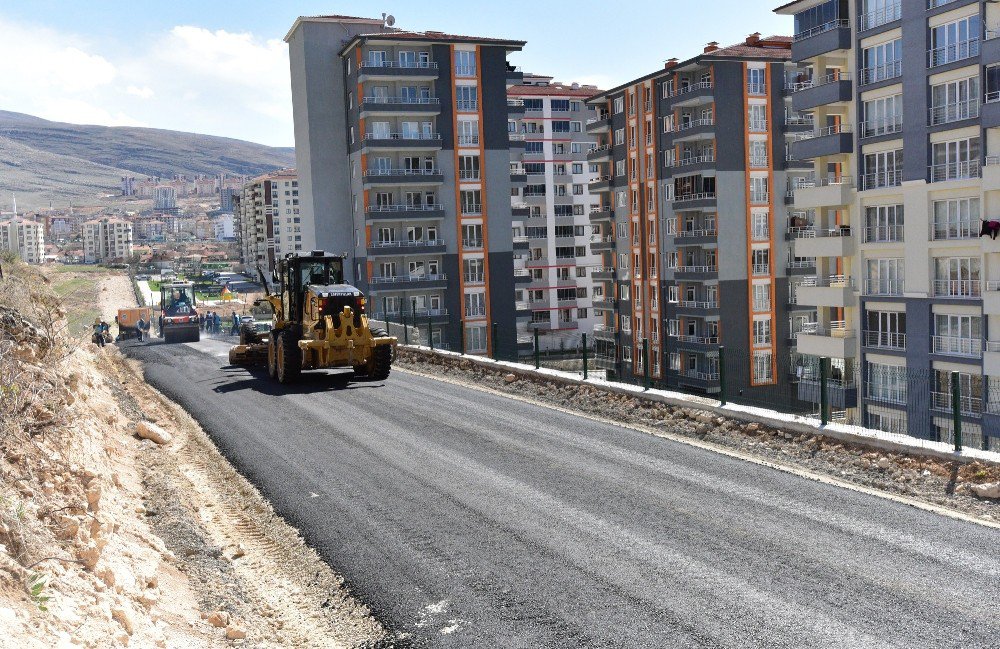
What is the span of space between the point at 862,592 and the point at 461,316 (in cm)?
6073

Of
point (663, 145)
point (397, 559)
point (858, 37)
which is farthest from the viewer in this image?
point (663, 145)

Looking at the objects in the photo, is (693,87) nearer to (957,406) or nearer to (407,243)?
(407,243)

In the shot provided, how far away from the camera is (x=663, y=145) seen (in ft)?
229

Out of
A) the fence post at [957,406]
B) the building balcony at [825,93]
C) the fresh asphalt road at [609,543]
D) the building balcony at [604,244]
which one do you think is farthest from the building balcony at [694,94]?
the fence post at [957,406]

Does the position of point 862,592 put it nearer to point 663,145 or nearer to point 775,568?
point 775,568

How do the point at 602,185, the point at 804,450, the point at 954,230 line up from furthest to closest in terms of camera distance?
the point at 602,185, the point at 954,230, the point at 804,450

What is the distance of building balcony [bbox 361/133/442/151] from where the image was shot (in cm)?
6588

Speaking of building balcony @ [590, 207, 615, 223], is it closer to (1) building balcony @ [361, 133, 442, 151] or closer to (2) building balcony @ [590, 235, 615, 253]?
(2) building balcony @ [590, 235, 615, 253]

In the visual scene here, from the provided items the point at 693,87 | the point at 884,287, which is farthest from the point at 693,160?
the point at 884,287

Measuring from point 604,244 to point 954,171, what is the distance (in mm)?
38696

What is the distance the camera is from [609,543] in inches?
471

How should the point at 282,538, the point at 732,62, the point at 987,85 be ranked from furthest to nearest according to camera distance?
the point at 732,62
the point at 987,85
the point at 282,538

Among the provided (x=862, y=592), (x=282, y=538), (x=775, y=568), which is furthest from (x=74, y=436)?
(x=862, y=592)

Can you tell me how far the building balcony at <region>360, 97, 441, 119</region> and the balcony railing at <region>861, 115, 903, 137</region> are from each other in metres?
30.8
